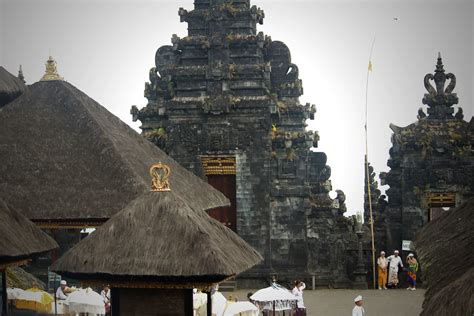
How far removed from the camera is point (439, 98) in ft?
104

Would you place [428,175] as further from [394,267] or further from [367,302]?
[367,302]

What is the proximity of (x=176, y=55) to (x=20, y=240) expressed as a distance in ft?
55.5

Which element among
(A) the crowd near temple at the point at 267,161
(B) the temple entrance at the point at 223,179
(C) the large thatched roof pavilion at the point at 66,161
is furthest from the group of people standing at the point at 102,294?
(B) the temple entrance at the point at 223,179

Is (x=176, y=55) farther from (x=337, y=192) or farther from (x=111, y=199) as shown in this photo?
(x=111, y=199)

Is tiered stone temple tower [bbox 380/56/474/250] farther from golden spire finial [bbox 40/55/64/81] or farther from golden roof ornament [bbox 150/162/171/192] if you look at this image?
golden roof ornament [bbox 150/162/171/192]

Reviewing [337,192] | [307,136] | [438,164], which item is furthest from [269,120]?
[438,164]

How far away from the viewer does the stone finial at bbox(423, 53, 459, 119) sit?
31578 millimetres

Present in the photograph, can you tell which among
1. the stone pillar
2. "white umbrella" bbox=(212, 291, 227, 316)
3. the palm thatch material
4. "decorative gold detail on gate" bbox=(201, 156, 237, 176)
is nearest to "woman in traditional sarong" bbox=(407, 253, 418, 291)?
the stone pillar

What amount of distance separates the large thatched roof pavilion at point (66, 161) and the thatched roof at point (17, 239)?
3.21 m

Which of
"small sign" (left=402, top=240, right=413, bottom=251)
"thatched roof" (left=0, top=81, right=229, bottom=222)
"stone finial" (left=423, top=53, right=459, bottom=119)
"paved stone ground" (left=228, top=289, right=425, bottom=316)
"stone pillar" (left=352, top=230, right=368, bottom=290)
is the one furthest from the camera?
"stone finial" (left=423, top=53, right=459, bottom=119)

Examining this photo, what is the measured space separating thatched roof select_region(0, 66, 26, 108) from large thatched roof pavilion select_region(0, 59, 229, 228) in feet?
3.00

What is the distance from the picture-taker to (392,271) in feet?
97.6

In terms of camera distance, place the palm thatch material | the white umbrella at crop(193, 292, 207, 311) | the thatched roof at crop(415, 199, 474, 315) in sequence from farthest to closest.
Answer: the palm thatch material → the white umbrella at crop(193, 292, 207, 311) → the thatched roof at crop(415, 199, 474, 315)

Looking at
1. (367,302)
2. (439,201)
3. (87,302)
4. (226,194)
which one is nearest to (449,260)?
(87,302)
